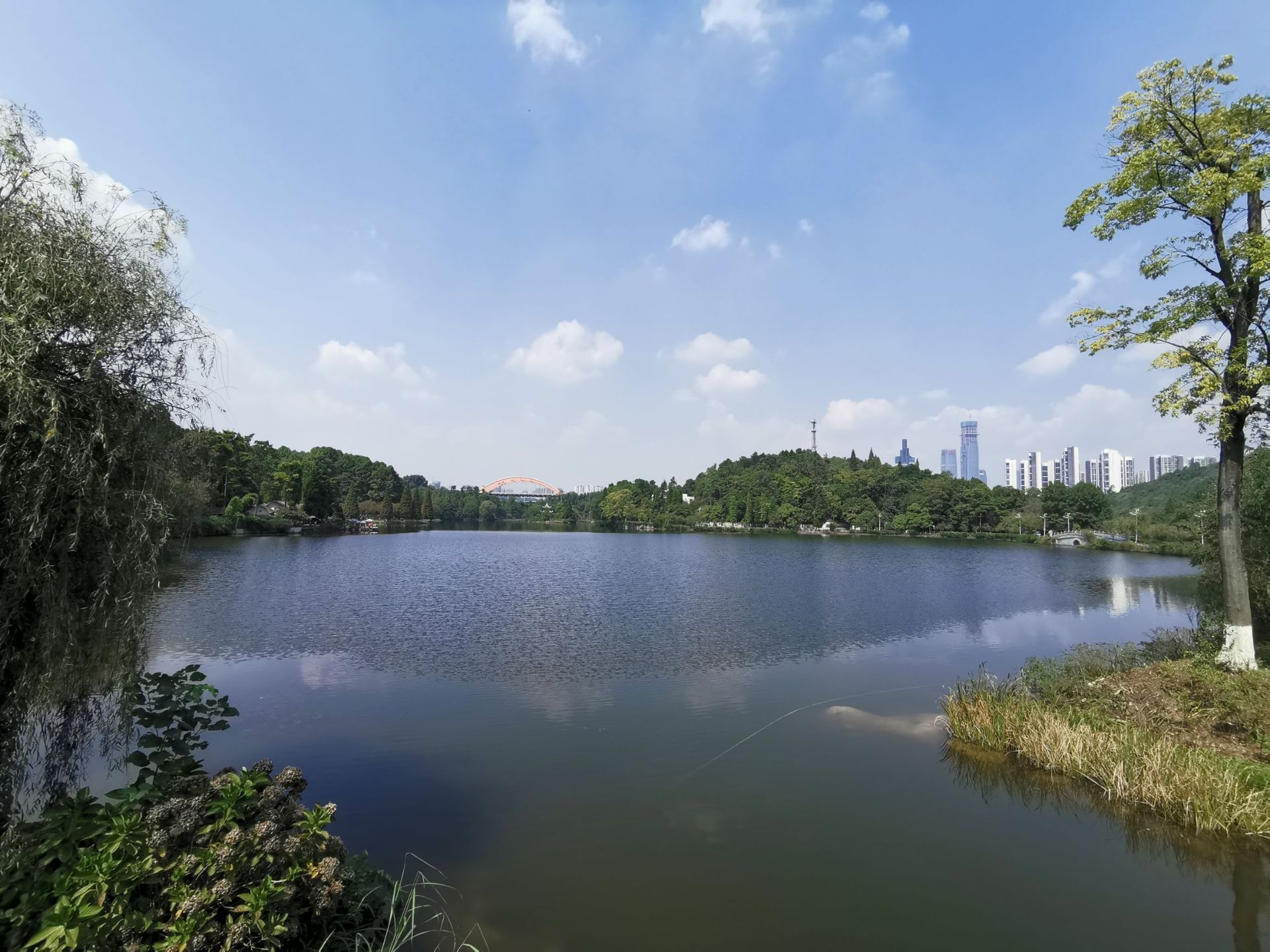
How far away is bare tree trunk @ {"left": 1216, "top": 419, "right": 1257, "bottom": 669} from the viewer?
1063 cm

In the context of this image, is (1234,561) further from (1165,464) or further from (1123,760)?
(1165,464)

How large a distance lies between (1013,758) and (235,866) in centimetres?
1117

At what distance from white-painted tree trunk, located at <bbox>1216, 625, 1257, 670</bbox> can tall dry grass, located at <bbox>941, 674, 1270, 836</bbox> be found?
2858 millimetres

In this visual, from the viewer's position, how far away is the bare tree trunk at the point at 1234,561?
10.6 meters

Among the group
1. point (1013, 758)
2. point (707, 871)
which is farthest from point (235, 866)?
point (1013, 758)

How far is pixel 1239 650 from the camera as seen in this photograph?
10625 millimetres

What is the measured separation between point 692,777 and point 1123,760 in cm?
632

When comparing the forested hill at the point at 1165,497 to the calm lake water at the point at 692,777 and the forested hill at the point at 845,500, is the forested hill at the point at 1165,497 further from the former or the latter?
the calm lake water at the point at 692,777

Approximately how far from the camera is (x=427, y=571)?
36156mm

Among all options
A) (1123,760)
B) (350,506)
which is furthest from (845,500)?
(1123,760)

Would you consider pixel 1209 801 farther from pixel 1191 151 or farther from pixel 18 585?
pixel 18 585

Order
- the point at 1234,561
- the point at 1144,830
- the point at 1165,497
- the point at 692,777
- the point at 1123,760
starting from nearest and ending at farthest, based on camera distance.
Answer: the point at 1144,830 → the point at 1123,760 → the point at 692,777 → the point at 1234,561 → the point at 1165,497

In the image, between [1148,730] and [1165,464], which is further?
[1165,464]

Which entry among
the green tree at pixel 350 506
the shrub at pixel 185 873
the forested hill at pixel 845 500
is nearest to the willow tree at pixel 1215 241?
the shrub at pixel 185 873
